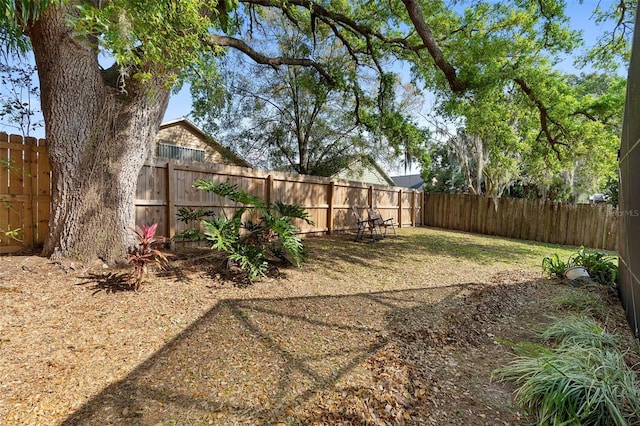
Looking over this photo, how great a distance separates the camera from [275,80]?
36.2 ft

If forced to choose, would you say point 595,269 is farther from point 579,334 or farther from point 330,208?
point 330,208

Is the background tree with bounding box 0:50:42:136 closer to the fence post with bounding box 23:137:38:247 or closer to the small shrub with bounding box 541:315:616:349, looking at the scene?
the fence post with bounding box 23:137:38:247

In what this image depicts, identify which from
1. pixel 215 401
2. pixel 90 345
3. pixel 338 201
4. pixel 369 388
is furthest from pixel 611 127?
pixel 90 345

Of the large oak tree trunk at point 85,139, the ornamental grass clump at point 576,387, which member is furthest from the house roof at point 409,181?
the ornamental grass clump at point 576,387

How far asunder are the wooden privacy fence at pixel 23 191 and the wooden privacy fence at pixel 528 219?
10.6 meters

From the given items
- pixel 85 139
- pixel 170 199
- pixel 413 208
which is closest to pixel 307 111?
pixel 413 208

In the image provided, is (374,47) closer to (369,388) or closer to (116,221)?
(116,221)

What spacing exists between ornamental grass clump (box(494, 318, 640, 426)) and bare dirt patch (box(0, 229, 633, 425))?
0.45 feet

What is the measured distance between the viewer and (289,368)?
208cm

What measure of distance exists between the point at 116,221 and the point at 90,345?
1.71 metres

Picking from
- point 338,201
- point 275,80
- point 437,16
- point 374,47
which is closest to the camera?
point 437,16

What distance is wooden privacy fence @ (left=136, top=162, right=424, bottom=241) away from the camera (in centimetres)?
467

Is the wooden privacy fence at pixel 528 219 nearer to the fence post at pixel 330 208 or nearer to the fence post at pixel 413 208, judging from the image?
the fence post at pixel 413 208

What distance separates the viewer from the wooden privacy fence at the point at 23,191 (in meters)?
3.55
